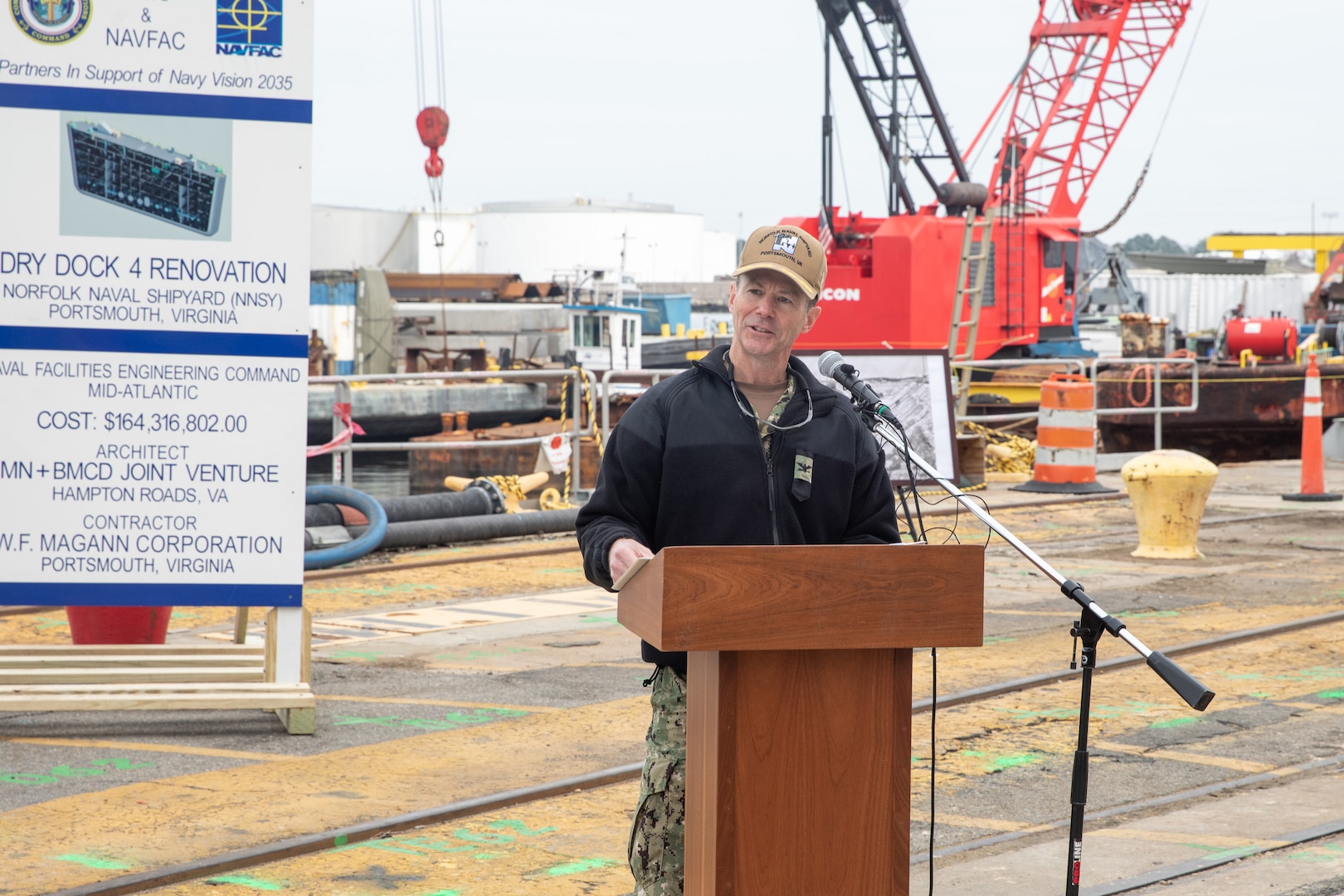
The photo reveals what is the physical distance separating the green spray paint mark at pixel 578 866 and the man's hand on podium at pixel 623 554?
183cm

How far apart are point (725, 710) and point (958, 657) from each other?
5971 mm

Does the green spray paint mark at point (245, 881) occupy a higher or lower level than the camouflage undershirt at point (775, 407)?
lower

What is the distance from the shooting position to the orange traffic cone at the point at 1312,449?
53.0 feet

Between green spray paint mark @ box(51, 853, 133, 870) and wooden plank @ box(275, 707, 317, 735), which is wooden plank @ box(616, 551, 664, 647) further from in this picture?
wooden plank @ box(275, 707, 317, 735)

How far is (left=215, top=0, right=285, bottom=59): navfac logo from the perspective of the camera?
6828mm

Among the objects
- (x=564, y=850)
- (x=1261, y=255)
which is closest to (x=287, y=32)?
(x=564, y=850)

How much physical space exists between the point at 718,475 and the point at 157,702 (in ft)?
13.4

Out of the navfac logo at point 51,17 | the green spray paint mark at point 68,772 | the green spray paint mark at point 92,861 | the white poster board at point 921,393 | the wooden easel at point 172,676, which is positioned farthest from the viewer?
the white poster board at point 921,393

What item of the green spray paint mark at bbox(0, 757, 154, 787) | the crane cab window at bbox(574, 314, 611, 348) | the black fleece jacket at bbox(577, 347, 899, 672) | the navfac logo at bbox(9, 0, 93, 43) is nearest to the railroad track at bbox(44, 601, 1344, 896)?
the green spray paint mark at bbox(0, 757, 154, 787)

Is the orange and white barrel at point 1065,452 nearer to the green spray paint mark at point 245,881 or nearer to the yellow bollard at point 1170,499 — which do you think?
the yellow bollard at point 1170,499

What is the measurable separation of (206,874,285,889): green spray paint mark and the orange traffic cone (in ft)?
44.9

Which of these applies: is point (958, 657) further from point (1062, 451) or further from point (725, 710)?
point (1062, 451)

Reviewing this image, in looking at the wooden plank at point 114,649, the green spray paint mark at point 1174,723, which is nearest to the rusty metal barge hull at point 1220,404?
the green spray paint mark at point 1174,723

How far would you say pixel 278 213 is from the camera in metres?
6.97
